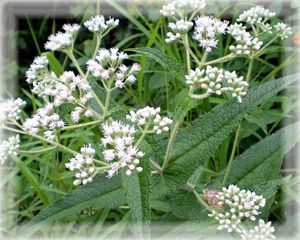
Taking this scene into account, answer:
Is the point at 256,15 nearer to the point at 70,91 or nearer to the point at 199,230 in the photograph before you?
the point at 70,91

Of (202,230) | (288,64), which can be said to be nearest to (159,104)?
(288,64)

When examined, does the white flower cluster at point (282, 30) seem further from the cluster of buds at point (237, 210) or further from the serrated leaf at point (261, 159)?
the cluster of buds at point (237, 210)

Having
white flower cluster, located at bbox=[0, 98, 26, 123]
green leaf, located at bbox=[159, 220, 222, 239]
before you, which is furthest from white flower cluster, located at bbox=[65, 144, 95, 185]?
white flower cluster, located at bbox=[0, 98, 26, 123]

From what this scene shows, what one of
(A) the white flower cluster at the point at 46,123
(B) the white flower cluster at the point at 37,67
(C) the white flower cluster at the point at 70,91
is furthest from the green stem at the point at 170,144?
(B) the white flower cluster at the point at 37,67

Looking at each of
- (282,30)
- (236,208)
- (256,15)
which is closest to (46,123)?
(236,208)

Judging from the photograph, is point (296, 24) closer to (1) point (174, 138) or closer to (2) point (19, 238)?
(1) point (174, 138)
